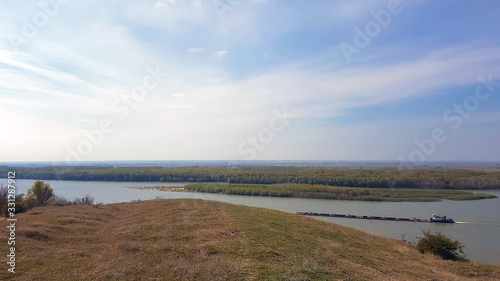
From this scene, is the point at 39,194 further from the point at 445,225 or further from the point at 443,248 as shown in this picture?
the point at 445,225

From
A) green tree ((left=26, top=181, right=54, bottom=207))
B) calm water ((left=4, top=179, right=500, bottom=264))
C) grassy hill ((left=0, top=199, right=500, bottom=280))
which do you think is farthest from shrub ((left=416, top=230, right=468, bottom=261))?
green tree ((left=26, top=181, right=54, bottom=207))

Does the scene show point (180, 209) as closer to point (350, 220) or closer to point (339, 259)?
point (339, 259)

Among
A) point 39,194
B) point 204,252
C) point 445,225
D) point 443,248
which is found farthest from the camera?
point 445,225

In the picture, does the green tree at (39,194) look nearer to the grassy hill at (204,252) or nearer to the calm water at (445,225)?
the grassy hill at (204,252)

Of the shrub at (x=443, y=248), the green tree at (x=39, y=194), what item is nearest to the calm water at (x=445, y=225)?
the shrub at (x=443, y=248)

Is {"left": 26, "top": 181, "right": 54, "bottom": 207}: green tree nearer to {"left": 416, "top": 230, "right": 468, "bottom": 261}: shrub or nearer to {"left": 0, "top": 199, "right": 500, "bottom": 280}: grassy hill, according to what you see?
{"left": 0, "top": 199, "right": 500, "bottom": 280}: grassy hill

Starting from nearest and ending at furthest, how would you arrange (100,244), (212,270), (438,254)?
(212,270), (100,244), (438,254)

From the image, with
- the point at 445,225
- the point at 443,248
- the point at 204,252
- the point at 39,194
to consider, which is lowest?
the point at 445,225

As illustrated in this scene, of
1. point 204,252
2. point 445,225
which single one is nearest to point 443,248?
point 204,252

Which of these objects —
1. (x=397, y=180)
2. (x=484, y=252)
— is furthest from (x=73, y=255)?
(x=397, y=180)
